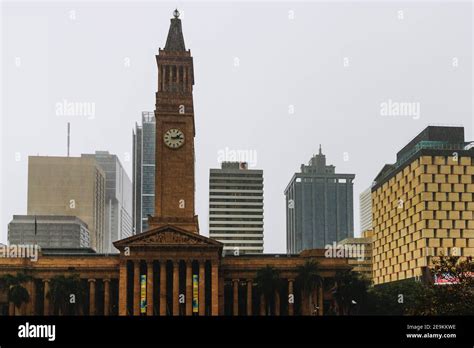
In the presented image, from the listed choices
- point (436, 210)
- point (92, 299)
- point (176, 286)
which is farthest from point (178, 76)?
point (436, 210)

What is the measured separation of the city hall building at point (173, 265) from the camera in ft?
361

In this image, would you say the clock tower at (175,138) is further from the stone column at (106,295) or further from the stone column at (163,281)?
the stone column at (106,295)

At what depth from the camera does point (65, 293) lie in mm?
105000

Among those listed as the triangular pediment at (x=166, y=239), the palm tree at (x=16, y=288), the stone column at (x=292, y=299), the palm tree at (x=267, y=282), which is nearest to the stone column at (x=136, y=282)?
the triangular pediment at (x=166, y=239)

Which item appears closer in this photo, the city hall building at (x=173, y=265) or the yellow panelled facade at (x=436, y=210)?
the city hall building at (x=173, y=265)

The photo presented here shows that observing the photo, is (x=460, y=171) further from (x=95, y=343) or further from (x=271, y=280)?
(x=95, y=343)

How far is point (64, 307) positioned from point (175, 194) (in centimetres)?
2700

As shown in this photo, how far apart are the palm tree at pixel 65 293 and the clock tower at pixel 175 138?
55.4ft

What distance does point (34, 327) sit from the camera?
34.0 ft

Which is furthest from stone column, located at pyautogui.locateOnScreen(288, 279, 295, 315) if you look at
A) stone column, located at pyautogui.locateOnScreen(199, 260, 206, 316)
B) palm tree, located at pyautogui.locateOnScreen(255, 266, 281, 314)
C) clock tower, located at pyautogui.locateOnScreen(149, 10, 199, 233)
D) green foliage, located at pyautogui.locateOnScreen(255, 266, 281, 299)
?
clock tower, located at pyautogui.locateOnScreen(149, 10, 199, 233)

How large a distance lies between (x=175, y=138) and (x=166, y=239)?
66.6 ft

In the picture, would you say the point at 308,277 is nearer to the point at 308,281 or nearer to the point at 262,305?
the point at 308,281

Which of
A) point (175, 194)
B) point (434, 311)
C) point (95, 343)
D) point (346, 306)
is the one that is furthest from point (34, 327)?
point (175, 194)

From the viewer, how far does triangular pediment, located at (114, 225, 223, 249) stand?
359ft
